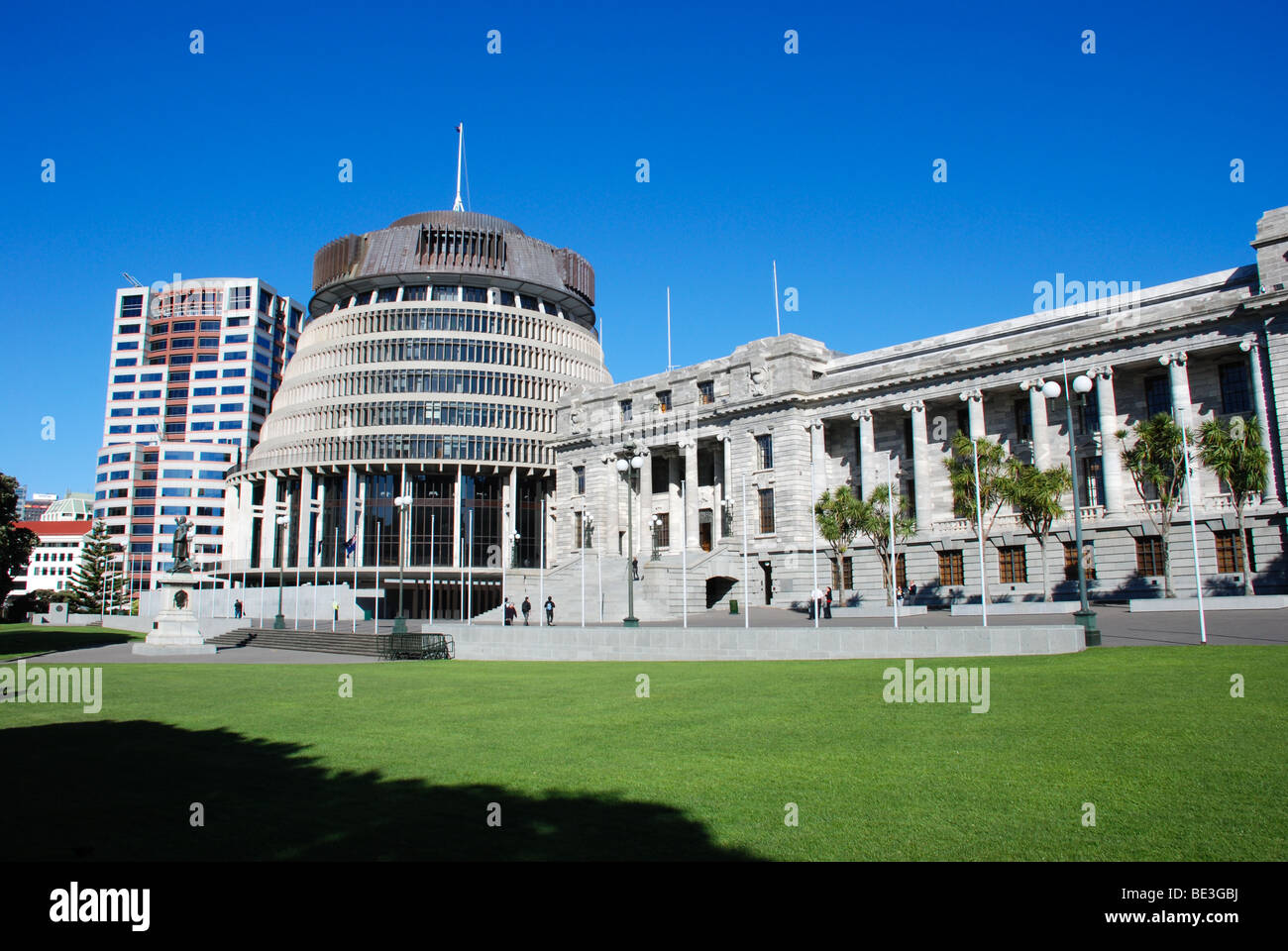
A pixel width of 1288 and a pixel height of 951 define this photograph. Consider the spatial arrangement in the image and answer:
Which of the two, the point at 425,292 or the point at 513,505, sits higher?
the point at 425,292

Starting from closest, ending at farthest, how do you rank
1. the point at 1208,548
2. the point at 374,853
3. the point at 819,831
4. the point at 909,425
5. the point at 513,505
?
the point at 374,853 → the point at 819,831 → the point at 1208,548 → the point at 909,425 → the point at 513,505

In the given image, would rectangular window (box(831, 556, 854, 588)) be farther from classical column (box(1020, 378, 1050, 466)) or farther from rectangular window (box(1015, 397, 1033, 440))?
classical column (box(1020, 378, 1050, 466))

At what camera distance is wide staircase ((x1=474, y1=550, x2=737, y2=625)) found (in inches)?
2153

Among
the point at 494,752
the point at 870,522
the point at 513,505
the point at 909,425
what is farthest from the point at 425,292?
the point at 494,752

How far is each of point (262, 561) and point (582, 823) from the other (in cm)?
9431

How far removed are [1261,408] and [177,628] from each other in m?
56.4

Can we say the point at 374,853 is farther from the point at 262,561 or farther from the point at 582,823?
the point at 262,561

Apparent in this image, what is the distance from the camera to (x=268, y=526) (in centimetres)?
9694

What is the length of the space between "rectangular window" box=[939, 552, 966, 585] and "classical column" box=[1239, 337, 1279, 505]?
16395mm

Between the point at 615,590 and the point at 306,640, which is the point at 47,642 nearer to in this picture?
the point at 306,640

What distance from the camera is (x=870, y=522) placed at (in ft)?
166

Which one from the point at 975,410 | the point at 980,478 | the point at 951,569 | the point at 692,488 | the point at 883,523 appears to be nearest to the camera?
the point at 980,478

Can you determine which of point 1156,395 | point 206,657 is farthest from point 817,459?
point 206,657

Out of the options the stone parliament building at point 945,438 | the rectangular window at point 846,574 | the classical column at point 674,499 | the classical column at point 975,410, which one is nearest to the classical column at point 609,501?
the stone parliament building at point 945,438
